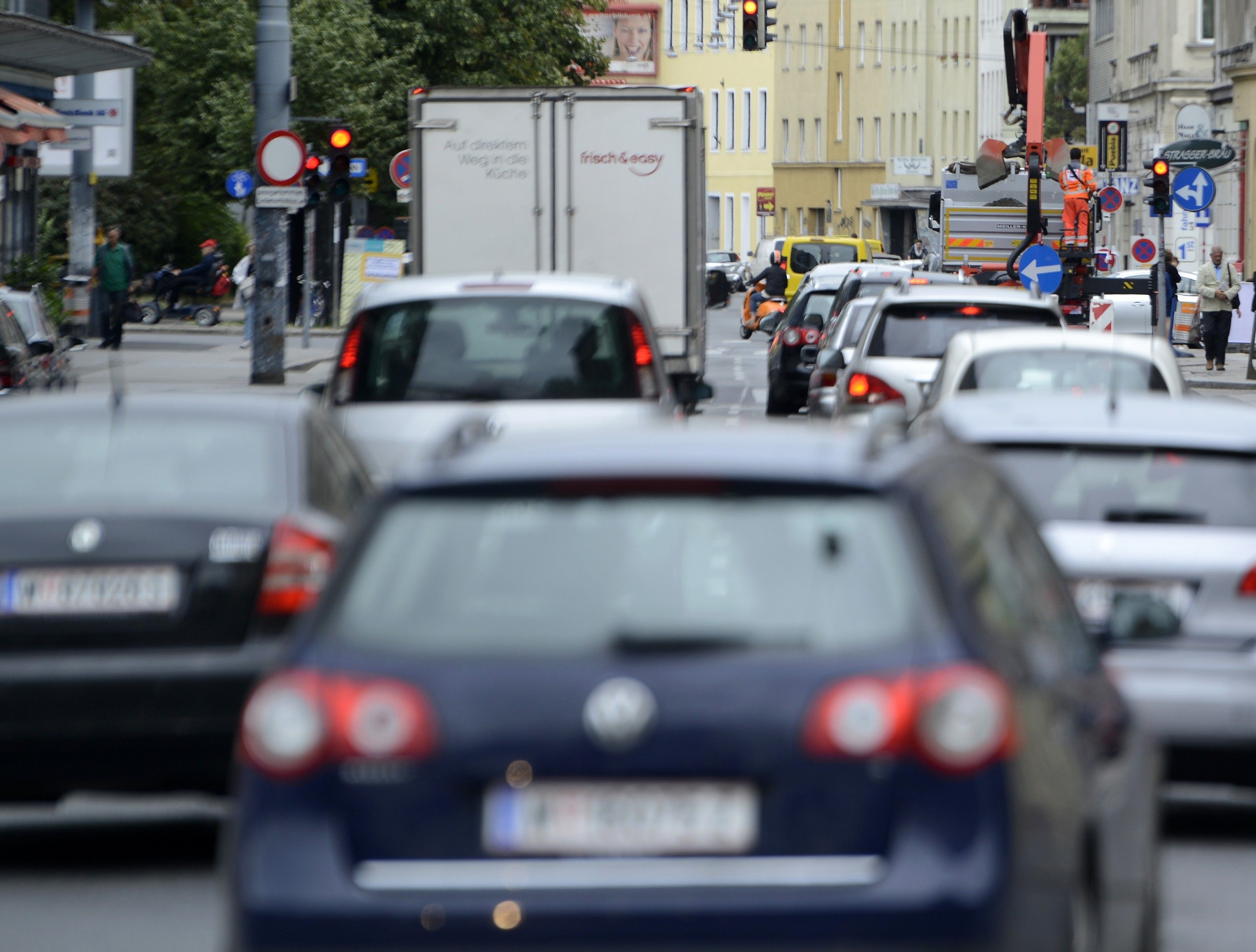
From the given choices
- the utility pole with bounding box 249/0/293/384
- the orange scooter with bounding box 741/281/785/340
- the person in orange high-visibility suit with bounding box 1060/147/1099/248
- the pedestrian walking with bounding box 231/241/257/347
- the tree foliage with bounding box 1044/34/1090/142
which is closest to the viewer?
the utility pole with bounding box 249/0/293/384

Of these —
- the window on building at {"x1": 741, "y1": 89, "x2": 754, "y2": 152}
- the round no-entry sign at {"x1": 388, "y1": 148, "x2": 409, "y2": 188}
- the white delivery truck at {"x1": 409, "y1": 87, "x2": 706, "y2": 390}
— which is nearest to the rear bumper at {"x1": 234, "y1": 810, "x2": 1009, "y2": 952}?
the white delivery truck at {"x1": 409, "y1": 87, "x2": 706, "y2": 390}

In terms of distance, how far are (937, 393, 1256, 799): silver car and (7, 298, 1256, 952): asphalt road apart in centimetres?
34

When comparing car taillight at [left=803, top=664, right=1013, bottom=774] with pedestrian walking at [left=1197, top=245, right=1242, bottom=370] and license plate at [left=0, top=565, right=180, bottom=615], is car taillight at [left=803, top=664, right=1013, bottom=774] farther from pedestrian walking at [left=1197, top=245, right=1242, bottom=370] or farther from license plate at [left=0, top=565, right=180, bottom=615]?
pedestrian walking at [left=1197, top=245, right=1242, bottom=370]

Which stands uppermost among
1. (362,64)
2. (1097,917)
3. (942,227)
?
(362,64)

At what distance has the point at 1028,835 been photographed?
4.20 metres

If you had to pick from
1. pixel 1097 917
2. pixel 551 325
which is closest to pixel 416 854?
pixel 1097 917

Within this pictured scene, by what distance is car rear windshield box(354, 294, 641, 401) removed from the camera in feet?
39.2

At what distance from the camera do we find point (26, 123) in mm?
33906

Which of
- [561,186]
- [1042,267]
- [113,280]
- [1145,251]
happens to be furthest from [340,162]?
[1145,251]

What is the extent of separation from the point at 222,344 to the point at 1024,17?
17.1m

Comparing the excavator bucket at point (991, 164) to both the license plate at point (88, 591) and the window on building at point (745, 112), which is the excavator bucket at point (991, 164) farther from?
the window on building at point (745, 112)

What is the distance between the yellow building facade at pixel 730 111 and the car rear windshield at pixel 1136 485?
112 m

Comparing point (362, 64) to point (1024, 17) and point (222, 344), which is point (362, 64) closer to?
point (222, 344)

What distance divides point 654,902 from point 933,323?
13.5 m
